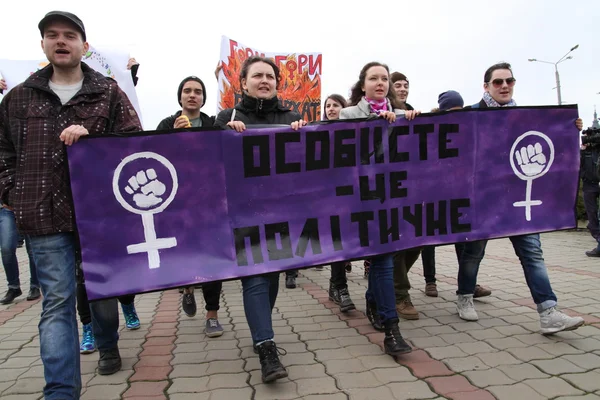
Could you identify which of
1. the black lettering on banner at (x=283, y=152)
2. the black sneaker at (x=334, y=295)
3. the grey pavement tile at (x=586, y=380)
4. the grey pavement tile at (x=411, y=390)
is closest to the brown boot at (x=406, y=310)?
the black sneaker at (x=334, y=295)

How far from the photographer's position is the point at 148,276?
9.04 feet

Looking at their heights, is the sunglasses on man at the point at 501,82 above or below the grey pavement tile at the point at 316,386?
above

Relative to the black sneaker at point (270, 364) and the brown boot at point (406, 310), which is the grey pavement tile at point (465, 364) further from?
the black sneaker at point (270, 364)

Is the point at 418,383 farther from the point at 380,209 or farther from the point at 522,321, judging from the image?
the point at 522,321

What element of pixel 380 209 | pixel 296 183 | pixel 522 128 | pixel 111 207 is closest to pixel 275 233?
pixel 296 183

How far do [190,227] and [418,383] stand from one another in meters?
1.61

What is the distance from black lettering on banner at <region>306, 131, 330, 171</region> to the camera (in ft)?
10.2

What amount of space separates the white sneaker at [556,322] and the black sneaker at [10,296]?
5.26 meters

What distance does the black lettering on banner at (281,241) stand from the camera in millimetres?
2953

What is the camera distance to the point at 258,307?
2.77m

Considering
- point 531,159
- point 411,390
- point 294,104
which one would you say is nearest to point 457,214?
point 531,159

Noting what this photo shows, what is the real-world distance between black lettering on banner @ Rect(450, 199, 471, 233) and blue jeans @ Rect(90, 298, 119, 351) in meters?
2.41

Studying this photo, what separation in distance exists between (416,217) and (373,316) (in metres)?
0.91

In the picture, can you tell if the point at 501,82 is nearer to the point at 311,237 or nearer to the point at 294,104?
the point at 311,237
